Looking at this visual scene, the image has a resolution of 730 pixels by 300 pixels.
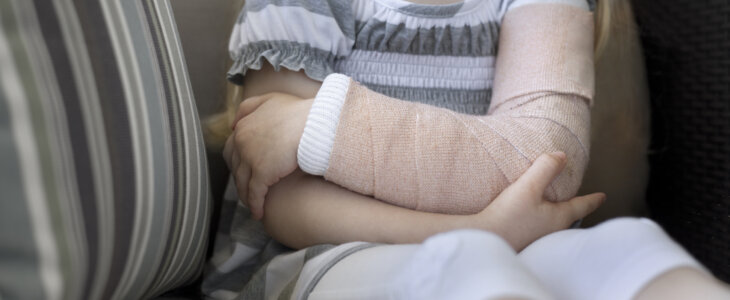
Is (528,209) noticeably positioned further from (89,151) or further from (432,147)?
(89,151)

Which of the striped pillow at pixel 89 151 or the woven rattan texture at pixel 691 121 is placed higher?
the striped pillow at pixel 89 151

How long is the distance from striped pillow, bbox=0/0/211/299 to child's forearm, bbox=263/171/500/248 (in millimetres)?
130

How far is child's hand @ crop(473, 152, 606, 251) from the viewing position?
0.43 metres

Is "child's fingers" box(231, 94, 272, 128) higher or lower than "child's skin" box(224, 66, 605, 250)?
higher

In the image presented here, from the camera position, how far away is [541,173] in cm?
44

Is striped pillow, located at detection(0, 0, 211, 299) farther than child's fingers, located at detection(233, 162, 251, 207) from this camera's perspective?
No

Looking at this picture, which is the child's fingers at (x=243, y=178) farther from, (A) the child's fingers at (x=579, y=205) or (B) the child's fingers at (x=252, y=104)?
(A) the child's fingers at (x=579, y=205)

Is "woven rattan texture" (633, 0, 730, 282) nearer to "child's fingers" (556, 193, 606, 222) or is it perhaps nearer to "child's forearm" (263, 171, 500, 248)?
"child's fingers" (556, 193, 606, 222)

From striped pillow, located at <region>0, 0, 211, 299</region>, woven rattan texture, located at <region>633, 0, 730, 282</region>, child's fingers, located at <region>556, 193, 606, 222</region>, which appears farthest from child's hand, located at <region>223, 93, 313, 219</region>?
woven rattan texture, located at <region>633, 0, 730, 282</region>

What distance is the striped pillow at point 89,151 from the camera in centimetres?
21

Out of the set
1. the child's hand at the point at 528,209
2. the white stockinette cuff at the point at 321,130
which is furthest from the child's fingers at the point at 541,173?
the white stockinette cuff at the point at 321,130

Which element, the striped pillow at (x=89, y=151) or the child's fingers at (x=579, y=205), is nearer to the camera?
the striped pillow at (x=89, y=151)

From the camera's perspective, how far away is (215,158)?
639 mm

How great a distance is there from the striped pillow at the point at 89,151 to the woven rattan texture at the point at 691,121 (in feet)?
1.63
